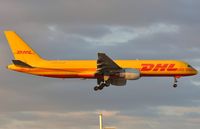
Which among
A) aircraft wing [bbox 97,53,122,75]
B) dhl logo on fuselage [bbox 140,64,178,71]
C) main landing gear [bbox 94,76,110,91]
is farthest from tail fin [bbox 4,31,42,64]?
dhl logo on fuselage [bbox 140,64,178,71]

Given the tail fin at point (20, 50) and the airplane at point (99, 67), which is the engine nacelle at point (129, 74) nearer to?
the airplane at point (99, 67)

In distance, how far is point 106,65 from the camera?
10956 centimetres

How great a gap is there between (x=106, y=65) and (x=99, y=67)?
56.9 inches

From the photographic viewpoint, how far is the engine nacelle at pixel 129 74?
108 m

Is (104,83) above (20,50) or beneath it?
beneath

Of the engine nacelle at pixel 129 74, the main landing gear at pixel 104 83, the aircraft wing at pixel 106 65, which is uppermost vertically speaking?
the aircraft wing at pixel 106 65

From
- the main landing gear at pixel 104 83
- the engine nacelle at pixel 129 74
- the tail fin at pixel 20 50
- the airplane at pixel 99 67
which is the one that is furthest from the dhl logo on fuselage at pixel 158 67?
the tail fin at pixel 20 50

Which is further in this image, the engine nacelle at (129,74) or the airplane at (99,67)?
the airplane at (99,67)

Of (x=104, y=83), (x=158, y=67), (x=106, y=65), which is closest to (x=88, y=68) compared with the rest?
(x=104, y=83)

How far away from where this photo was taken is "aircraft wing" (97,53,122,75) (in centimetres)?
10824

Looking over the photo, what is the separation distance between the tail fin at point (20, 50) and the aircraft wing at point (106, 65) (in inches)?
521

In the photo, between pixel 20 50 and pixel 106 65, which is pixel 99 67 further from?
pixel 20 50

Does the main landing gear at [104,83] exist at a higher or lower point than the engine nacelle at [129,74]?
lower

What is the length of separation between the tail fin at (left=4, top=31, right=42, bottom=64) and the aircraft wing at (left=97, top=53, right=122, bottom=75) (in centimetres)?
1324
